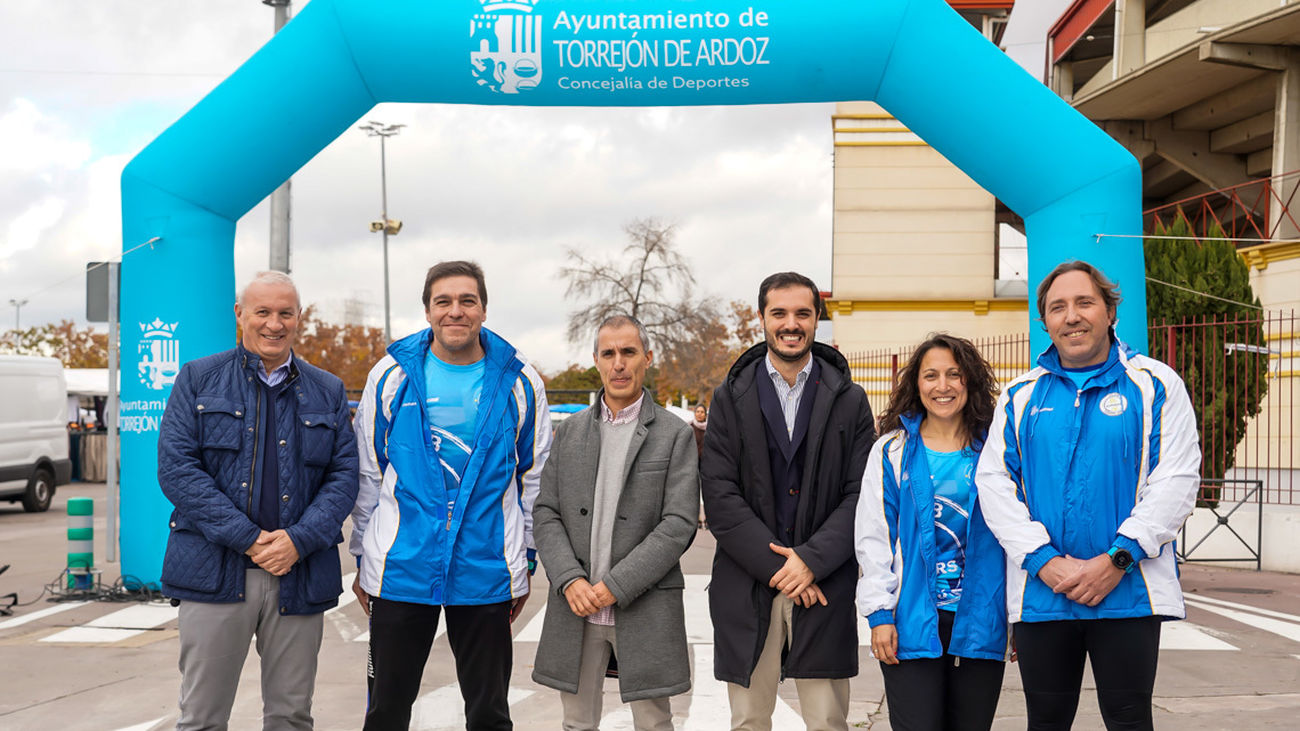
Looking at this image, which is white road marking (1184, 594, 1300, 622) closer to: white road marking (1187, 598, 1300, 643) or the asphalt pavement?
the asphalt pavement

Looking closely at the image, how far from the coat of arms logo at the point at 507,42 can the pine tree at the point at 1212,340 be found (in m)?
7.92

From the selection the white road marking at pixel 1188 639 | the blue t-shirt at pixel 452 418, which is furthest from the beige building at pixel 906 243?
the blue t-shirt at pixel 452 418

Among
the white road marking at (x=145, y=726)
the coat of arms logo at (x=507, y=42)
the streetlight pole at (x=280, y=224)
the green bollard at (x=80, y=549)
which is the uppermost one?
the coat of arms logo at (x=507, y=42)

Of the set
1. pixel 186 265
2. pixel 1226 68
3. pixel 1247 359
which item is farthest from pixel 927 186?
pixel 186 265

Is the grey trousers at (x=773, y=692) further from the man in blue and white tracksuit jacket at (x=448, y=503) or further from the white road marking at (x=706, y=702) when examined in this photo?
the white road marking at (x=706, y=702)

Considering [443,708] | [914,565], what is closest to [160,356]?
[443,708]

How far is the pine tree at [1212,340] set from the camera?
12.2 metres

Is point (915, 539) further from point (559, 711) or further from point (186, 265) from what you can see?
point (186, 265)

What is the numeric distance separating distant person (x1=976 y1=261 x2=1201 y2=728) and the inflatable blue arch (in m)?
3.74

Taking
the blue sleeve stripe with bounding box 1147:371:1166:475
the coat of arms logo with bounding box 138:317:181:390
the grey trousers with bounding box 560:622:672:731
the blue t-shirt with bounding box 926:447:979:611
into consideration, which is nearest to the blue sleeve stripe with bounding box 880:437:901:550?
the blue t-shirt with bounding box 926:447:979:611

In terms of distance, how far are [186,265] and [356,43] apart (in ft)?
6.85

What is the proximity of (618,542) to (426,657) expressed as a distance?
87cm

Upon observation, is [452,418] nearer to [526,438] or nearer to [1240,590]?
[526,438]

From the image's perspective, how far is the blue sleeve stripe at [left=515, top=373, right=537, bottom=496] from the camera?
161 inches
